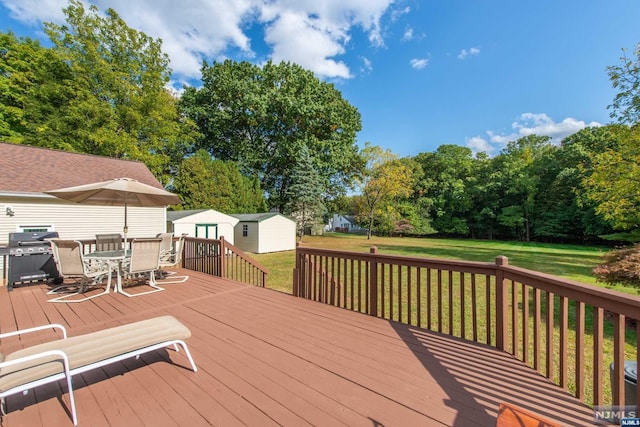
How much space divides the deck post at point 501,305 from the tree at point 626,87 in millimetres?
12058

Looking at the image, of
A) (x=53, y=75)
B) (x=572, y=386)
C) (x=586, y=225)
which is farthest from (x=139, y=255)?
(x=586, y=225)

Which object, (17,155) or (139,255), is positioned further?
(17,155)

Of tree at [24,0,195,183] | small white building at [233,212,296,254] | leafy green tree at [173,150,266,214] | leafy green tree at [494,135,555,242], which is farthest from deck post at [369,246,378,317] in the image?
leafy green tree at [494,135,555,242]

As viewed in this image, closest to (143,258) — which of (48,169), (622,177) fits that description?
(48,169)

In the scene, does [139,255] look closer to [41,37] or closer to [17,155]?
[17,155]

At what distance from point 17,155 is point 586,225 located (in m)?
37.0

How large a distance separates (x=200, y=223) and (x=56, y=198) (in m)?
6.25

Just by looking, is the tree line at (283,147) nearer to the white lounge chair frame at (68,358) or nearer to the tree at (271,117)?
the tree at (271,117)

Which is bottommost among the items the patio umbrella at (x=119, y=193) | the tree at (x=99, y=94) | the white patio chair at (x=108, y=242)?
the white patio chair at (x=108, y=242)

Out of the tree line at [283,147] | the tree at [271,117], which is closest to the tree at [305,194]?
the tree line at [283,147]

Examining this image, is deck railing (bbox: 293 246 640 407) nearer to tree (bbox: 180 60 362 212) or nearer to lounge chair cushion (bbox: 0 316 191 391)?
lounge chair cushion (bbox: 0 316 191 391)

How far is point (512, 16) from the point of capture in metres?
8.05

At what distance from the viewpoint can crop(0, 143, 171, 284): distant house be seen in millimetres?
8289

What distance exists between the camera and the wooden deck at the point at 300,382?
5.79ft
